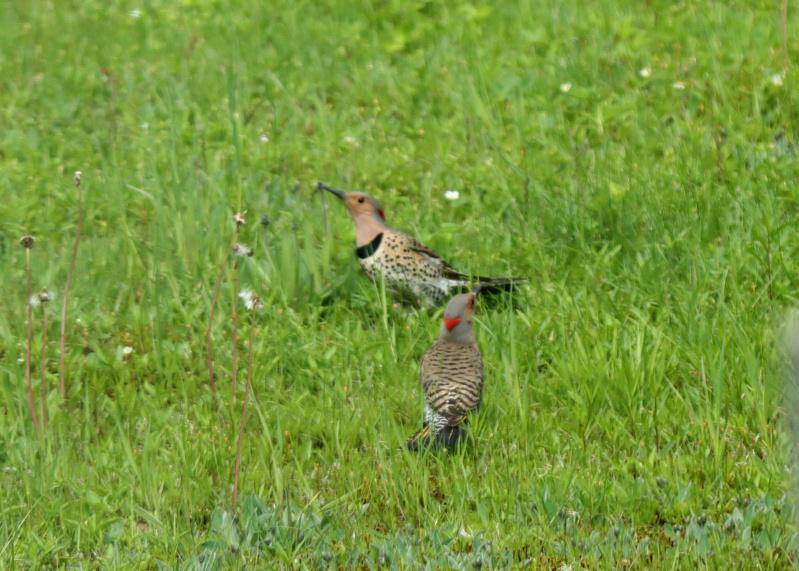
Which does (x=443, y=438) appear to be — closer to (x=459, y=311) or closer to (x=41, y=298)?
(x=459, y=311)

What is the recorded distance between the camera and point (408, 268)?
5590 mm

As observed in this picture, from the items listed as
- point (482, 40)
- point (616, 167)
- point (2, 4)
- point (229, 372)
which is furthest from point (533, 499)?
point (2, 4)

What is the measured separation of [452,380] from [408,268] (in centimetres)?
145

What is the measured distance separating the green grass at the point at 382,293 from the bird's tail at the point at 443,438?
58mm

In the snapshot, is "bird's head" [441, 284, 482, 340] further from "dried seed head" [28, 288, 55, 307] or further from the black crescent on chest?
"dried seed head" [28, 288, 55, 307]

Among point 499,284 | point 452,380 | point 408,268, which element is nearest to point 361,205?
point 408,268

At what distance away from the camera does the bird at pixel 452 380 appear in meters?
4.09

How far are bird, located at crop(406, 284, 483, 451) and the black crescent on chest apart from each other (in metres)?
1.01

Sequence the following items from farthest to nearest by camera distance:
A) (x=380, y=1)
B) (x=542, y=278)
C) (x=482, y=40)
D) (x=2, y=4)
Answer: (x=2, y=4) < (x=380, y=1) < (x=482, y=40) < (x=542, y=278)

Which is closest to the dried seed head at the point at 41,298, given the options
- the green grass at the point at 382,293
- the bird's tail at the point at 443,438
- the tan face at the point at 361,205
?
the green grass at the point at 382,293

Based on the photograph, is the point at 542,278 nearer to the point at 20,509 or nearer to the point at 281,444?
the point at 281,444

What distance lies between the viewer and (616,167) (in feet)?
21.1

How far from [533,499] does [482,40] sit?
5.79 meters

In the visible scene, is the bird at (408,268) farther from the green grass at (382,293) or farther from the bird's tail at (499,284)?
the green grass at (382,293)
